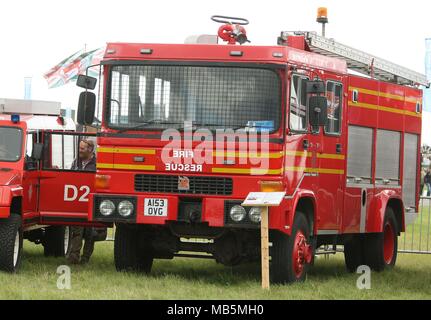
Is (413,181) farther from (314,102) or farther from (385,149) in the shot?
(314,102)

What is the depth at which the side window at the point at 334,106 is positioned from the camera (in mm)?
16859

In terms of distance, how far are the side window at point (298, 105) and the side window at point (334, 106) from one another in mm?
922

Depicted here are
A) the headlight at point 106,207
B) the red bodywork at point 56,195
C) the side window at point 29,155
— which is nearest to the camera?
the headlight at point 106,207

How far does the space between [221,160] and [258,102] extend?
0.82 meters

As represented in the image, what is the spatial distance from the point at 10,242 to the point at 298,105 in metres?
3.85

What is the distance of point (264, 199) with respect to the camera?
14.9m

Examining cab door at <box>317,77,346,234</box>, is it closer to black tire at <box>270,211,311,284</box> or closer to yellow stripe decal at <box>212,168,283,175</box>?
black tire at <box>270,211,311,284</box>

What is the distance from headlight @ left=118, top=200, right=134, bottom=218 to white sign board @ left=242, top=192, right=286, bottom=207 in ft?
5.05

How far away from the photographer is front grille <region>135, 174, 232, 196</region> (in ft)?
51.0

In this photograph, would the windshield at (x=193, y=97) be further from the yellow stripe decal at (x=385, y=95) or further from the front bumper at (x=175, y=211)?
the yellow stripe decal at (x=385, y=95)

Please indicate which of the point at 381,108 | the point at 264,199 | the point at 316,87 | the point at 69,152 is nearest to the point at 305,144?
the point at 316,87

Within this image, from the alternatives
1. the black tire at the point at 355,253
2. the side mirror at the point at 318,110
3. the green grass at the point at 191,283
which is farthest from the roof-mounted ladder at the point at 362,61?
the green grass at the point at 191,283

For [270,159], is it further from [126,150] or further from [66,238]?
[66,238]

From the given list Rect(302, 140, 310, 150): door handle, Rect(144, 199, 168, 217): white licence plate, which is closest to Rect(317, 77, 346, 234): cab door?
Rect(302, 140, 310, 150): door handle
